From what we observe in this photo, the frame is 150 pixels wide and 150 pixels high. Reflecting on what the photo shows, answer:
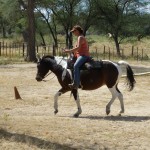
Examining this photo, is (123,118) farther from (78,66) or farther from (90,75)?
(78,66)

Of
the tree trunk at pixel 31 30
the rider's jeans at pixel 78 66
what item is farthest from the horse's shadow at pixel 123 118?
the tree trunk at pixel 31 30

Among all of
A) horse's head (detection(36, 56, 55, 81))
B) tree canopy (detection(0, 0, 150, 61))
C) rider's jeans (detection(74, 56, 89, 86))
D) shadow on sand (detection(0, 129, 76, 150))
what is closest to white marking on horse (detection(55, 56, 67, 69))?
horse's head (detection(36, 56, 55, 81))

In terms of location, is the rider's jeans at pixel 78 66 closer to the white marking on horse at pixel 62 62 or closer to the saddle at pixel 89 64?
the saddle at pixel 89 64

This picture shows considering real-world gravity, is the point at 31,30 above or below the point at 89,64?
above

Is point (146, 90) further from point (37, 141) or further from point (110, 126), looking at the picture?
point (37, 141)

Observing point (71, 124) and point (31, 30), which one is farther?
point (31, 30)

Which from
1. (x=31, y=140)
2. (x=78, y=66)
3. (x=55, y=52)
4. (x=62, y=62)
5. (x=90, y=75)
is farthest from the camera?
(x=55, y=52)

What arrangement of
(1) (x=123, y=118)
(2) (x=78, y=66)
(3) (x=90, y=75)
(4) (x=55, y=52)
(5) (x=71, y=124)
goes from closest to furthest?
(5) (x=71, y=124) < (1) (x=123, y=118) < (2) (x=78, y=66) < (3) (x=90, y=75) < (4) (x=55, y=52)

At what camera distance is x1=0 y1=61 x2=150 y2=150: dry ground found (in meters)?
7.21

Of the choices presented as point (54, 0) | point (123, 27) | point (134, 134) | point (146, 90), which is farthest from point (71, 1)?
point (134, 134)

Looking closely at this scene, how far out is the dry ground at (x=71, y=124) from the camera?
23.7 feet

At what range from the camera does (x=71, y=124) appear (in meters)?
8.83

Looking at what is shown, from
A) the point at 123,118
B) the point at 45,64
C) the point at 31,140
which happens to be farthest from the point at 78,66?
the point at 31,140

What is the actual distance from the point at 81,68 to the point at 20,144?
380 centimetres
